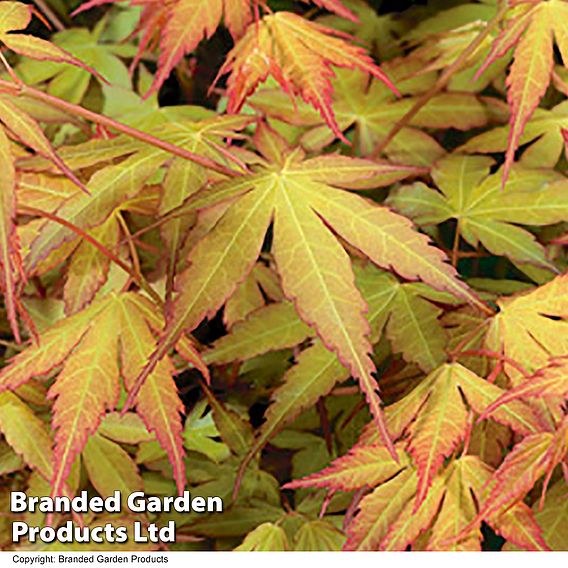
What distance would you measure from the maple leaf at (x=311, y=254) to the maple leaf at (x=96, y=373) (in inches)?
3.2

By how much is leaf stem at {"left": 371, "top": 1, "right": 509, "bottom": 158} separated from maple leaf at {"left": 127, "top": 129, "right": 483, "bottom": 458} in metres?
0.14

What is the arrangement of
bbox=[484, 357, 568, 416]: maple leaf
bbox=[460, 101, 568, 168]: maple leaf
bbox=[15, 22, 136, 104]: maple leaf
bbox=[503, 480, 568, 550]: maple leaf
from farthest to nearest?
bbox=[15, 22, 136, 104]: maple leaf → bbox=[460, 101, 568, 168]: maple leaf → bbox=[503, 480, 568, 550]: maple leaf → bbox=[484, 357, 568, 416]: maple leaf

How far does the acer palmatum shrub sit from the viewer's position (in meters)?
0.62

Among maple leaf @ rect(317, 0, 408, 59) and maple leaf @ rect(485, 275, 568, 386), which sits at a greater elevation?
maple leaf @ rect(317, 0, 408, 59)

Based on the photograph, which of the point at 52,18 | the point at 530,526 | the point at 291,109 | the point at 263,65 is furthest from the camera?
the point at 52,18

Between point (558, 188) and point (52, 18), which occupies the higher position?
point (52, 18)

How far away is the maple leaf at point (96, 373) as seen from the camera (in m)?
0.64

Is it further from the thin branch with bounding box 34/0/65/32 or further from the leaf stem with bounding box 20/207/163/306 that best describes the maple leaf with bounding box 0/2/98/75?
the thin branch with bounding box 34/0/65/32

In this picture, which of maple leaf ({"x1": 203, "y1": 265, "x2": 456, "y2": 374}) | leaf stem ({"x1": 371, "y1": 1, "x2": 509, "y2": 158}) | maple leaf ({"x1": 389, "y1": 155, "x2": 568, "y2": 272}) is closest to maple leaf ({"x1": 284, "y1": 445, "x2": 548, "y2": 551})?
maple leaf ({"x1": 203, "y1": 265, "x2": 456, "y2": 374})

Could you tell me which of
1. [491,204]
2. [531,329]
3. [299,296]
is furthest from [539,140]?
[299,296]

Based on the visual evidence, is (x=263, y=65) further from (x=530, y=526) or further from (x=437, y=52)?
(x=530, y=526)

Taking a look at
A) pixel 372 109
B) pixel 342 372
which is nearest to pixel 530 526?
pixel 342 372
